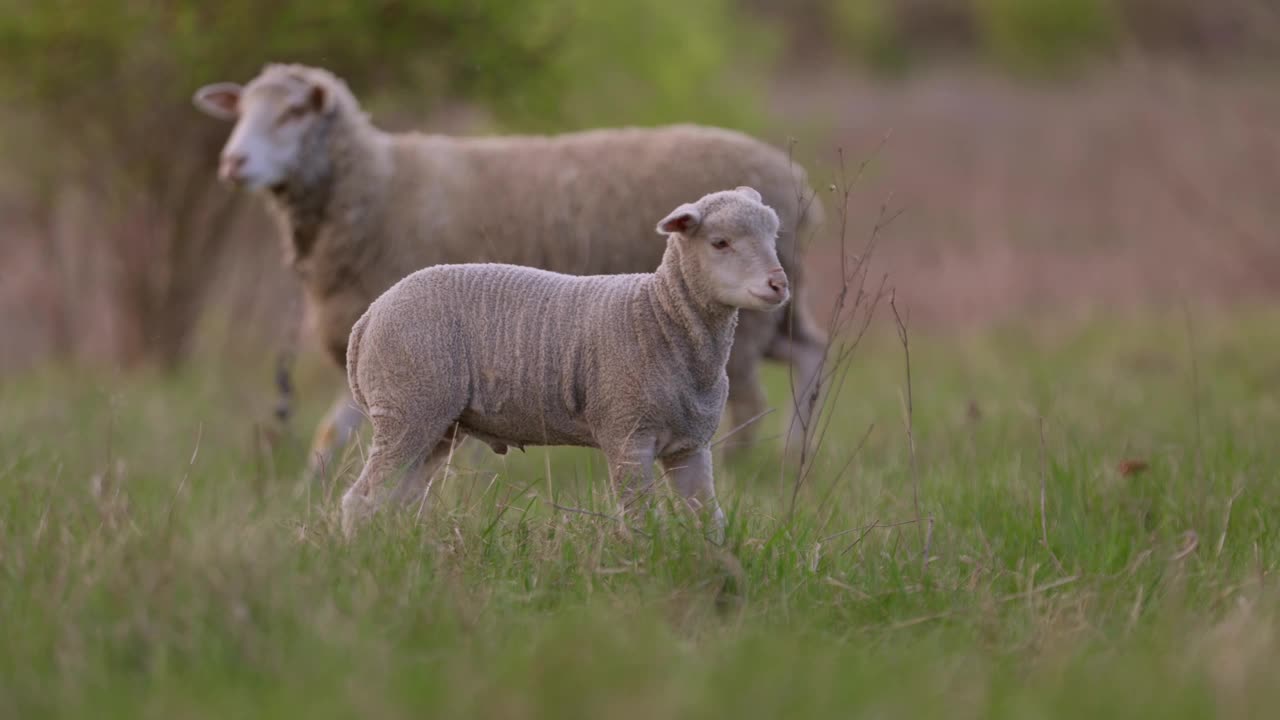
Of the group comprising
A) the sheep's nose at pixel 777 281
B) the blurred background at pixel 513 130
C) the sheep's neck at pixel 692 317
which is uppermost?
the sheep's nose at pixel 777 281

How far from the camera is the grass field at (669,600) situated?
256 centimetres

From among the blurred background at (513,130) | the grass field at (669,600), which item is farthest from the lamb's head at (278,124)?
the grass field at (669,600)

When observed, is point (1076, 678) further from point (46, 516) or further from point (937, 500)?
point (46, 516)

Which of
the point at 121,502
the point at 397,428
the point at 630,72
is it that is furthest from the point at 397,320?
the point at 630,72

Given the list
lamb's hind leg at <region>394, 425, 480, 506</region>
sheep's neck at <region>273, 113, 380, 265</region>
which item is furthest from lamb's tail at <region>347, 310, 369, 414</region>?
sheep's neck at <region>273, 113, 380, 265</region>

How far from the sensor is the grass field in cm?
256

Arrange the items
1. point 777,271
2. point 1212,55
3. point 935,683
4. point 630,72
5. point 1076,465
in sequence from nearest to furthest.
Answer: point 935,683
point 777,271
point 1076,465
point 630,72
point 1212,55

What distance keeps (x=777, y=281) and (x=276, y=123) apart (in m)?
3.35

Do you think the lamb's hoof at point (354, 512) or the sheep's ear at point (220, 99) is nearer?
the lamb's hoof at point (354, 512)

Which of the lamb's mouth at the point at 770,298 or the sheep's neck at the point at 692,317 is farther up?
the lamb's mouth at the point at 770,298

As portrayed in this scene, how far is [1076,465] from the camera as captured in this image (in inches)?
211

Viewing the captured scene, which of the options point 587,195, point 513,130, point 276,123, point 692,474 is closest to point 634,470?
point 692,474

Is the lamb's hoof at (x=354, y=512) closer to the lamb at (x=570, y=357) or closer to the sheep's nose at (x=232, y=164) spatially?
the lamb at (x=570, y=357)

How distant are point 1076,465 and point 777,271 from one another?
2355mm
